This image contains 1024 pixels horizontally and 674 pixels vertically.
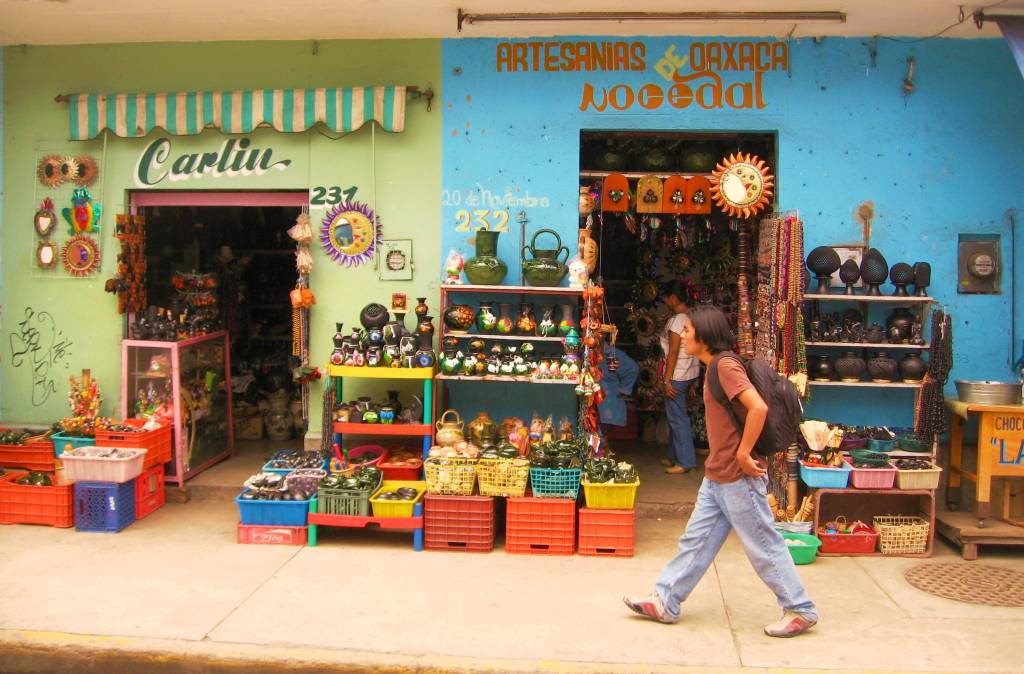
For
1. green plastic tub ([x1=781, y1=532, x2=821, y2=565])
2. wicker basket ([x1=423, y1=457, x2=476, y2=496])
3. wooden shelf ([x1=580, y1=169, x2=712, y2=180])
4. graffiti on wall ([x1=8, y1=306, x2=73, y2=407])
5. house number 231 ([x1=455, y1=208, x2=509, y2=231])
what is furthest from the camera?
graffiti on wall ([x1=8, y1=306, x2=73, y2=407])

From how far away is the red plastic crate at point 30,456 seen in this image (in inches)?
292

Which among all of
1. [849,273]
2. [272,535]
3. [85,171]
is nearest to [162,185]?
[85,171]

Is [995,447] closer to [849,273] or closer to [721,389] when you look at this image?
[849,273]

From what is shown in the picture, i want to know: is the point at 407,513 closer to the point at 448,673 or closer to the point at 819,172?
the point at 448,673

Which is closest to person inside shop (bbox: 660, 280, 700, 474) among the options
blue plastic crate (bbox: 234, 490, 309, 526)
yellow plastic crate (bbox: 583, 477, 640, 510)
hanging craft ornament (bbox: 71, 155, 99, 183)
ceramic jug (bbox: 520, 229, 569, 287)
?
ceramic jug (bbox: 520, 229, 569, 287)

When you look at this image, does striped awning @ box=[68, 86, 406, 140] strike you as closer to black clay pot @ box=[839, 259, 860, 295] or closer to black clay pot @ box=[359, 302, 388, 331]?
black clay pot @ box=[359, 302, 388, 331]

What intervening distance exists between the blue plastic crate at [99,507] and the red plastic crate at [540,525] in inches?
122

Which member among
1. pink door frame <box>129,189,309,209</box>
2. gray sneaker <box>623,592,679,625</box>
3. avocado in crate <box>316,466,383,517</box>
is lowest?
gray sneaker <box>623,592,679,625</box>

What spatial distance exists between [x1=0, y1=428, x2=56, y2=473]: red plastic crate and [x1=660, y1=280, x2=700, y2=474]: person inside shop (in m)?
5.63

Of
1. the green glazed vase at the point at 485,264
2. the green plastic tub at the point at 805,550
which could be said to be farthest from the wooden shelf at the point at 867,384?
the green glazed vase at the point at 485,264

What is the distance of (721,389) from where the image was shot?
15.6 feet

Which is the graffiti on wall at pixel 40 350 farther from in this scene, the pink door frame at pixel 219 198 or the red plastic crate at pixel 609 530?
the red plastic crate at pixel 609 530

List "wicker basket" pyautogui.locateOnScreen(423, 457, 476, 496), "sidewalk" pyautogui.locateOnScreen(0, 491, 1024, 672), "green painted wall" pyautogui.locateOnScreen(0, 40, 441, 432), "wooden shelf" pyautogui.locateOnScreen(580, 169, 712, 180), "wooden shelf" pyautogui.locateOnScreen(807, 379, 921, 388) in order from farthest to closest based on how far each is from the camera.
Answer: "wooden shelf" pyautogui.locateOnScreen(580, 169, 712, 180)
"green painted wall" pyautogui.locateOnScreen(0, 40, 441, 432)
"wooden shelf" pyautogui.locateOnScreen(807, 379, 921, 388)
"wicker basket" pyautogui.locateOnScreen(423, 457, 476, 496)
"sidewalk" pyautogui.locateOnScreen(0, 491, 1024, 672)

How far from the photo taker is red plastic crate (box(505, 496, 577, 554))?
634 cm
